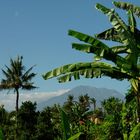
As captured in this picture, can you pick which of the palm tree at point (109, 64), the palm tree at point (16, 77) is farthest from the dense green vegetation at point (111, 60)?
the palm tree at point (16, 77)

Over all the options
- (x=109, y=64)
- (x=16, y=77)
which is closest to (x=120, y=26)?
(x=109, y=64)

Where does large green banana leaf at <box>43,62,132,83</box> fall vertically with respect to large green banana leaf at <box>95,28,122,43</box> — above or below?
below

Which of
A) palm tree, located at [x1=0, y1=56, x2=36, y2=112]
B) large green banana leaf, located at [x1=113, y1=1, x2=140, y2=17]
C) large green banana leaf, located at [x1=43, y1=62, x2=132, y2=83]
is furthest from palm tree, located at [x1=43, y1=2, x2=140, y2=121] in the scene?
palm tree, located at [x1=0, y1=56, x2=36, y2=112]

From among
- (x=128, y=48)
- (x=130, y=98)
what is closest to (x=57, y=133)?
(x=130, y=98)

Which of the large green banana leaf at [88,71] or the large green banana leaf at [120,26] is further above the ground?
the large green banana leaf at [120,26]

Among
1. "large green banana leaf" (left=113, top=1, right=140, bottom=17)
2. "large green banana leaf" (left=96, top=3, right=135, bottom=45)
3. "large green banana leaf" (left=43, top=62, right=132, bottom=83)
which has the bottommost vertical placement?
"large green banana leaf" (left=43, top=62, right=132, bottom=83)

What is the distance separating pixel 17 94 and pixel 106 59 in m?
39.6

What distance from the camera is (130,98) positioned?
75.4ft

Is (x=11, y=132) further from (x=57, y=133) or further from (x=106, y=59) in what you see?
(x=106, y=59)

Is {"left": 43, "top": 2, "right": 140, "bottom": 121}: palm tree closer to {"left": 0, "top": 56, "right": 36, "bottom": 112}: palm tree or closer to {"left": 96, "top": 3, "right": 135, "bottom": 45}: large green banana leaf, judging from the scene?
{"left": 96, "top": 3, "right": 135, "bottom": 45}: large green banana leaf

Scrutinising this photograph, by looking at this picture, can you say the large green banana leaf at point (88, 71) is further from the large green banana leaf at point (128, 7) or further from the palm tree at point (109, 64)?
the large green banana leaf at point (128, 7)

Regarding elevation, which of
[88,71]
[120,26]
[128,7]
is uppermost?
[128,7]

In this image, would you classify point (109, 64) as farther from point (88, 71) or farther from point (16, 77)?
point (16, 77)

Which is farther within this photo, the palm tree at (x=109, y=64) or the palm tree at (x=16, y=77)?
the palm tree at (x=16, y=77)
